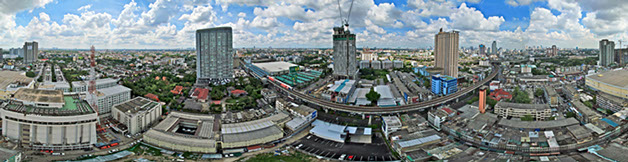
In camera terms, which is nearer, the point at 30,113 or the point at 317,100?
the point at 30,113

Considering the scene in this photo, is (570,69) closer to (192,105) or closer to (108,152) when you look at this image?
(192,105)

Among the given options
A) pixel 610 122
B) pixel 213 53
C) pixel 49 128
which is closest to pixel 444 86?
pixel 610 122

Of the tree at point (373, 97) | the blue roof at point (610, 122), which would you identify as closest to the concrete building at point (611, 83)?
the blue roof at point (610, 122)

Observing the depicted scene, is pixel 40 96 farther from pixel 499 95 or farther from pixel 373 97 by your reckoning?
pixel 499 95

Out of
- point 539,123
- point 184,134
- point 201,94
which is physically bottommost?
point 184,134

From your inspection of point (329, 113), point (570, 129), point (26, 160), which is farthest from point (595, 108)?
point (26, 160)

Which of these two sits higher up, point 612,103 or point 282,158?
point 612,103

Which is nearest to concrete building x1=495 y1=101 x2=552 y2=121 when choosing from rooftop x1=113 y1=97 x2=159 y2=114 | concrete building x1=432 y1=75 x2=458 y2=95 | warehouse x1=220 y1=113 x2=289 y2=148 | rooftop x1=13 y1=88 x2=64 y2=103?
concrete building x1=432 y1=75 x2=458 y2=95
